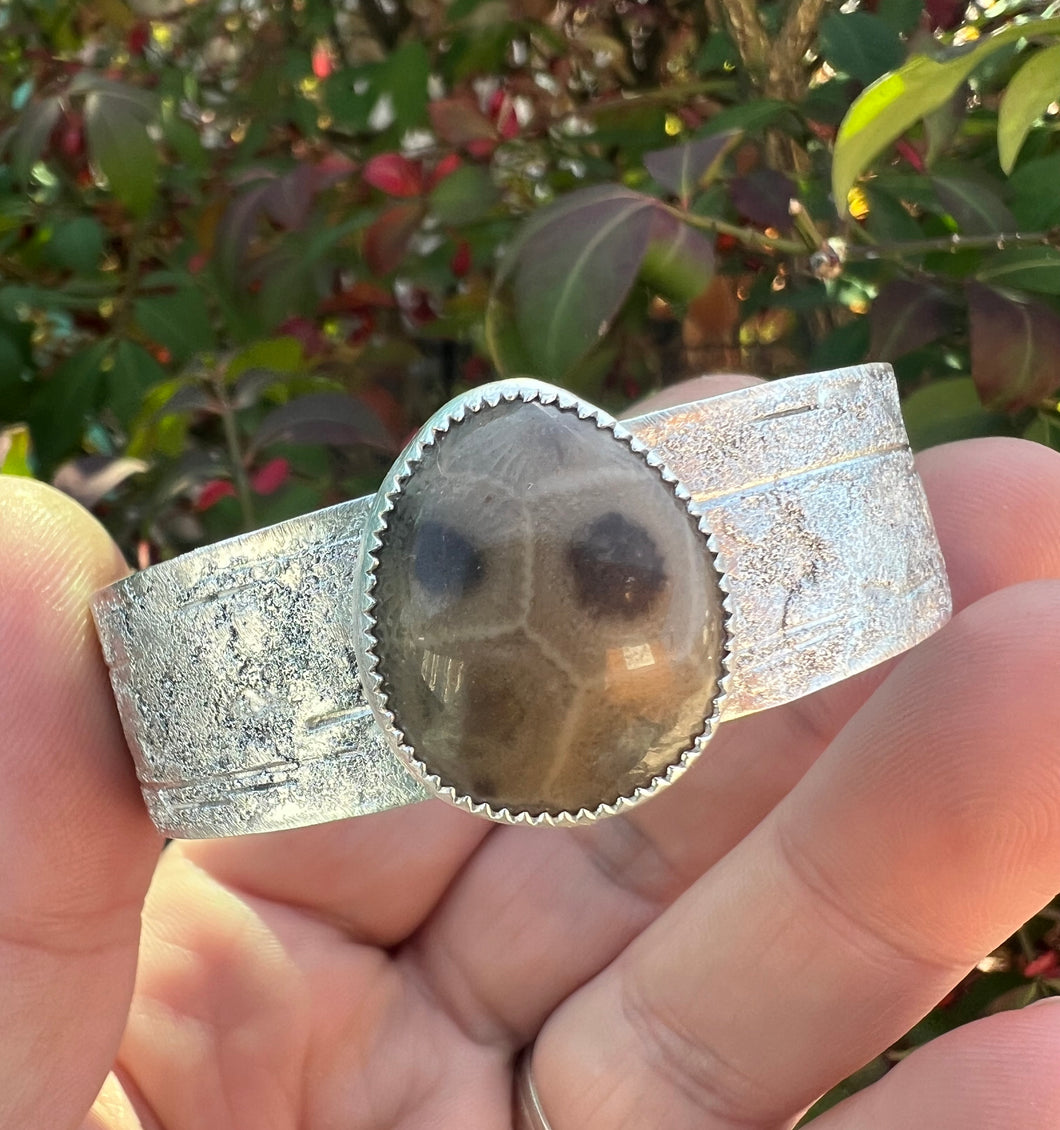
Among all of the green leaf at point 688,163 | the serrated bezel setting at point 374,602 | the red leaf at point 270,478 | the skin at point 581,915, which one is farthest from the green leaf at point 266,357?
the serrated bezel setting at point 374,602

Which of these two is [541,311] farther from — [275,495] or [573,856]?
[573,856]

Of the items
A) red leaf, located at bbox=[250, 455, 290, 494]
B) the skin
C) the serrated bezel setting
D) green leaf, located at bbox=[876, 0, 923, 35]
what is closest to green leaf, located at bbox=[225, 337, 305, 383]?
red leaf, located at bbox=[250, 455, 290, 494]

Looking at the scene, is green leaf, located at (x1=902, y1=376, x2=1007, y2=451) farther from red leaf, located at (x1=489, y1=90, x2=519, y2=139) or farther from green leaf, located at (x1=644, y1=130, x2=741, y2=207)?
red leaf, located at (x1=489, y1=90, x2=519, y2=139)

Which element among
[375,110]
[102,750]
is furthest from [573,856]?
[375,110]

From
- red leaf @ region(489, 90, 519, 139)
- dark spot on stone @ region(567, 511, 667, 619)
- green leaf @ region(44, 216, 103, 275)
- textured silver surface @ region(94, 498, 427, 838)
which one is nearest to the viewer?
dark spot on stone @ region(567, 511, 667, 619)

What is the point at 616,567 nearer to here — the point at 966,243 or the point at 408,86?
the point at 966,243

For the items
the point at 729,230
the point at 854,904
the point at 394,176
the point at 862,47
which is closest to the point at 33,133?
the point at 394,176

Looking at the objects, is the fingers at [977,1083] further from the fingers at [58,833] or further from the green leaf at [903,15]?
the green leaf at [903,15]
